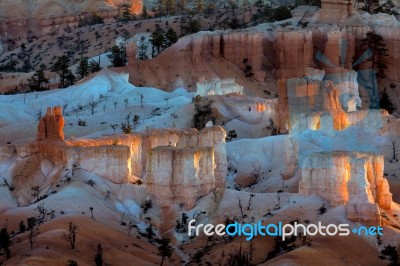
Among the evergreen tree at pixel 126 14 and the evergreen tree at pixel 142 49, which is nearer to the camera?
the evergreen tree at pixel 142 49

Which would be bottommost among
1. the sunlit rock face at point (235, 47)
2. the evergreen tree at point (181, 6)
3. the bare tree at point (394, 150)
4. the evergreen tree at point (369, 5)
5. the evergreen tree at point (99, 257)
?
the evergreen tree at point (181, 6)

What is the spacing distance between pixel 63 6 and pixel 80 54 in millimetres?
22515

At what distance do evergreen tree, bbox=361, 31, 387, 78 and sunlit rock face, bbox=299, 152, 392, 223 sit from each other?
41.2m

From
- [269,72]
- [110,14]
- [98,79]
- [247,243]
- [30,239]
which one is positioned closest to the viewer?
[30,239]

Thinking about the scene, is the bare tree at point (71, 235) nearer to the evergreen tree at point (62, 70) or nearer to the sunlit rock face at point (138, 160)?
the sunlit rock face at point (138, 160)

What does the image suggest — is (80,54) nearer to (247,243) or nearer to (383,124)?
(383,124)

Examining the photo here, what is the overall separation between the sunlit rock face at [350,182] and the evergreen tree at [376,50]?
Result: 4118 centimetres

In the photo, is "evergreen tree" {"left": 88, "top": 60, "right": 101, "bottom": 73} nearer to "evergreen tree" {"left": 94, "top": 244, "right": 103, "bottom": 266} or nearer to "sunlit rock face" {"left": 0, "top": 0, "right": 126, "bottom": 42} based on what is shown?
"sunlit rock face" {"left": 0, "top": 0, "right": 126, "bottom": 42}

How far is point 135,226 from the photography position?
54.9 metres

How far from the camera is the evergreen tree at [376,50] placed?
95.0 metres

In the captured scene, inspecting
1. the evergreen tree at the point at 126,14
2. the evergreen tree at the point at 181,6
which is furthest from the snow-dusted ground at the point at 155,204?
the evergreen tree at the point at 181,6

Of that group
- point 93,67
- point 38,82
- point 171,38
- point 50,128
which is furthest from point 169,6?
point 50,128

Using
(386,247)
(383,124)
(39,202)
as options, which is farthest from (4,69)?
(386,247)

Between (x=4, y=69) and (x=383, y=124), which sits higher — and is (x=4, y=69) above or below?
below
